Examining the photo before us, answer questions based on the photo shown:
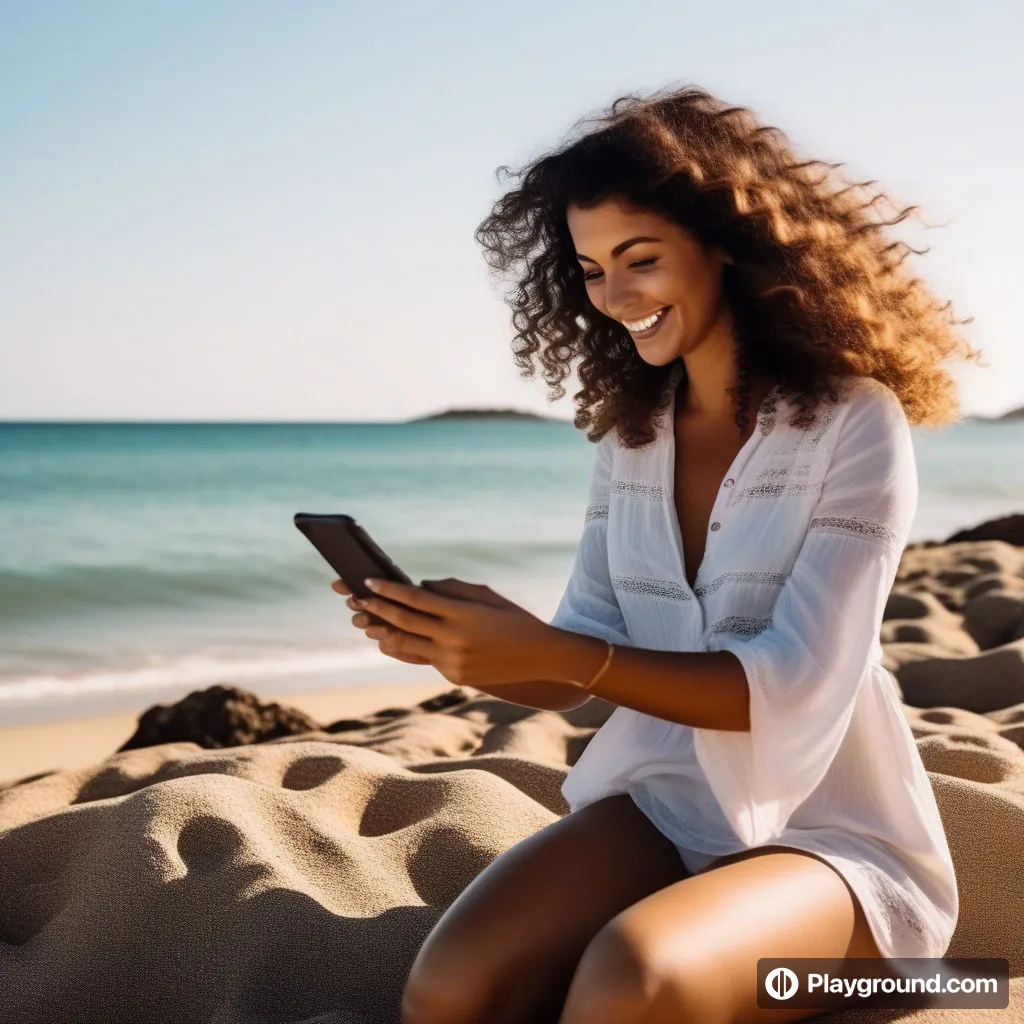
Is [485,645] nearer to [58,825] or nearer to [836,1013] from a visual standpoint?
[836,1013]

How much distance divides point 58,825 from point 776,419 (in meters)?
2.23

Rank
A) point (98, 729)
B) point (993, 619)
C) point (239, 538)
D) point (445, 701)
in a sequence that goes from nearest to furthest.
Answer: point (445, 701), point (98, 729), point (993, 619), point (239, 538)

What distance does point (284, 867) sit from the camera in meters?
3.14

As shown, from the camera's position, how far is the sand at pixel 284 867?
2.75 meters

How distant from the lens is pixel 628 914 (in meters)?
2.09

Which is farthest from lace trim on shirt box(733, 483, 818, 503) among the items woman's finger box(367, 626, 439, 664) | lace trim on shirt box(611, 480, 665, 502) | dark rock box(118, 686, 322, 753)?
dark rock box(118, 686, 322, 753)

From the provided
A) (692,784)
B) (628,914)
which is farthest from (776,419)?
(628,914)

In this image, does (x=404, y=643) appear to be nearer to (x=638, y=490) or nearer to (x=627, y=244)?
(x=638, y=490)

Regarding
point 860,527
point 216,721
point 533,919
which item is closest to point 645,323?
point 860,527

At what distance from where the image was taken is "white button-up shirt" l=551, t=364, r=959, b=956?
223cm

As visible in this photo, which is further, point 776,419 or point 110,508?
point 110,508

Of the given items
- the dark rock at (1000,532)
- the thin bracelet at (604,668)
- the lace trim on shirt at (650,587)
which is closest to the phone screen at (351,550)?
the thin bracelet at (604,668)

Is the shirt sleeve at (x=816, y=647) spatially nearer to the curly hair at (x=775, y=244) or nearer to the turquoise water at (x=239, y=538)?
the curly hair at (x=775, y=244)

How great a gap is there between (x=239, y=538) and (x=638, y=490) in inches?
666
